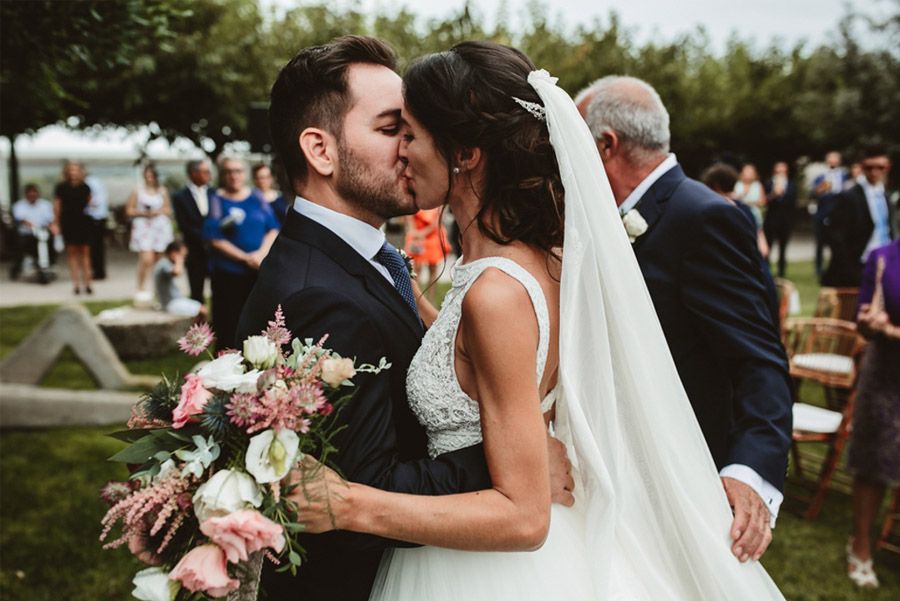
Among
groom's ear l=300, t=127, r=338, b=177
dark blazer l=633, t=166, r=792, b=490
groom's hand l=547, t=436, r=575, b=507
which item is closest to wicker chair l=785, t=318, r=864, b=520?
dark blazer l=633, t=166, r=792, b=490

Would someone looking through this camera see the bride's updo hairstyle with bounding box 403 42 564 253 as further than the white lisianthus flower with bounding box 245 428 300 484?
Yes

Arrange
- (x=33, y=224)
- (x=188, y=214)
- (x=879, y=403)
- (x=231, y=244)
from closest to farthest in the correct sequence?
(x=879, y=403) → (x=231, y=244) → (x=188, y=214) → (x=33, y=224)

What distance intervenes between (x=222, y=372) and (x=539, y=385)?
32.0 inches

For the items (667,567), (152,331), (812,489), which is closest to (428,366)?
(667,567)

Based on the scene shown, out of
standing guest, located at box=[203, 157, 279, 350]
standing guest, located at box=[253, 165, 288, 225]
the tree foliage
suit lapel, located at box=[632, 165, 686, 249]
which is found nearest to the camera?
suit lapel, located at box=[632, 165, 686, 249]

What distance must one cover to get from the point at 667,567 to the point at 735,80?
31.6 m

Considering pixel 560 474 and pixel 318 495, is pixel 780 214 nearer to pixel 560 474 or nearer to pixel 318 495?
pixel 560 474

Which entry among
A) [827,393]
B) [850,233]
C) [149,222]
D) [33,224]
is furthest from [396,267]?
[33,224]

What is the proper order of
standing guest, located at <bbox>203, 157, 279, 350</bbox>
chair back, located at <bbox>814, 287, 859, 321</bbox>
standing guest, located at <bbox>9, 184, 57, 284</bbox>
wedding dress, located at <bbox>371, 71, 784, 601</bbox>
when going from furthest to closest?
standing guest, located at <bbox>9, 184, 57, 284</bbox>
standing guest, located at <bbox>203, 157, 279, 350</bbox>
chair back, located at <bbox>814, 287, 859, 321</bbox>
wedding dress, located at <bbox>371, 71, 784, 601</bbox>

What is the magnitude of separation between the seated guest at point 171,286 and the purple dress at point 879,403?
Result: 7.75 m

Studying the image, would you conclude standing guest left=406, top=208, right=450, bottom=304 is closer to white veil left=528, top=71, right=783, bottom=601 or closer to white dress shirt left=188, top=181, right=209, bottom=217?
white dress shirt left=188, top=181, right=209, bottom=217

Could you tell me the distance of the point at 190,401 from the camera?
166cm

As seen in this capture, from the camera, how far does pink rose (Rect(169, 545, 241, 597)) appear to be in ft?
5.05

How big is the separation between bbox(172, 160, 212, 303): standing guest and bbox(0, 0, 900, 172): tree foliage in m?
2.54
